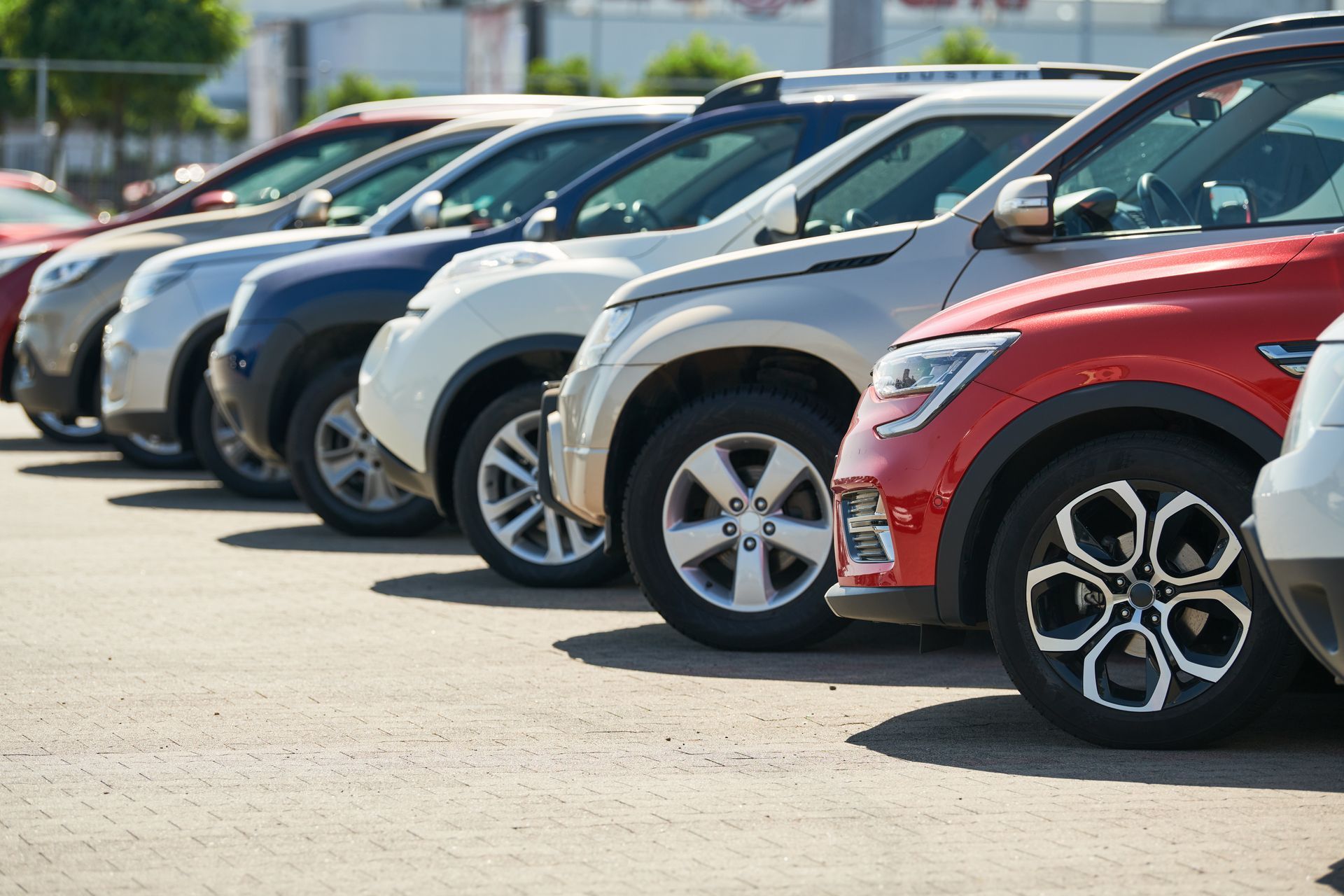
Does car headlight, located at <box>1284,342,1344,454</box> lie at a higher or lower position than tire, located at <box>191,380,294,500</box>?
higher

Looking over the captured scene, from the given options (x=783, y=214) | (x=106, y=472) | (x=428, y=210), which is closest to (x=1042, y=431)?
(x=783, y=214)

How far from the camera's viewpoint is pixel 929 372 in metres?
5.27

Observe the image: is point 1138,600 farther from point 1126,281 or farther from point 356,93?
point 356,93

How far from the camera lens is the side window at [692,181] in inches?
334

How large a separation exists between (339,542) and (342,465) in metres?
0.40

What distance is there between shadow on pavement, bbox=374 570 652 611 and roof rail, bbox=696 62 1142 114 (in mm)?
2248

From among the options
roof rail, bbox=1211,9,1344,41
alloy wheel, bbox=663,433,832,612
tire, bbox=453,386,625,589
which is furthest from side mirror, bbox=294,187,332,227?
roof rail, bbox=1211,9,1344,41

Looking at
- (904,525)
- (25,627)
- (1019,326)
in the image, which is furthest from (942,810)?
(25,627)

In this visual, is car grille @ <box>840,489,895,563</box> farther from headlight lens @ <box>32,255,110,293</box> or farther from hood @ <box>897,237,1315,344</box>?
headlight lens @ <box>32,255,110,293</box>

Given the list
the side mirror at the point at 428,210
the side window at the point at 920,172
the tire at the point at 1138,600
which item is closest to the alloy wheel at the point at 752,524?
the side window at the point at 920,172

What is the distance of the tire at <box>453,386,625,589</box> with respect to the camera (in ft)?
26.7

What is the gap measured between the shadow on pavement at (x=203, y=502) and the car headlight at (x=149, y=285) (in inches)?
42.8

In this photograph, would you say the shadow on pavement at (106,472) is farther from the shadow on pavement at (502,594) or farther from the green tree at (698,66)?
the green tree at (698,66)

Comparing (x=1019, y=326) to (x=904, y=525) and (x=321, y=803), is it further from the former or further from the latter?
(x=321, y=803)
